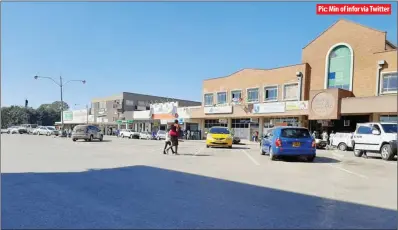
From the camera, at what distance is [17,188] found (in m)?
7.91

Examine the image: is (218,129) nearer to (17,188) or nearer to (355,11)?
(17,188)

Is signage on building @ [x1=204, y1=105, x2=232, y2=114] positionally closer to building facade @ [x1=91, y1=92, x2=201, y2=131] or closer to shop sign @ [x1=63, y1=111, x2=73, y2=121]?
building facade @ [x1=91, y1=92, x2=201, y2=131]

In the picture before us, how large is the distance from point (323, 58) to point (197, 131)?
66.7 ft

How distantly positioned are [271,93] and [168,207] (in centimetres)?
3613

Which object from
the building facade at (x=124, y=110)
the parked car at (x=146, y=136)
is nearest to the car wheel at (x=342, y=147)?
the parked car at (x=146, y=136)

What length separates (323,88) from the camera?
120 ft

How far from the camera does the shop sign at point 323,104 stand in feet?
105

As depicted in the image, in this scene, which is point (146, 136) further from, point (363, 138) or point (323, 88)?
point (363, 138)

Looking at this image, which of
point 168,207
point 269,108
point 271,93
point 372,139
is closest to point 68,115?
point 271,93

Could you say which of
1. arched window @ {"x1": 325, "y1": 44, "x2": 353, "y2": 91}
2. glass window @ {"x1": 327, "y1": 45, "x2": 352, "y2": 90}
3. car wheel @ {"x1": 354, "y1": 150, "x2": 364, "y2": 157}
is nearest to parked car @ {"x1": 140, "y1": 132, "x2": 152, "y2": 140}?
arched window @ {"x1": 325, "y1": 44, "x2": 353, "y2": 91}

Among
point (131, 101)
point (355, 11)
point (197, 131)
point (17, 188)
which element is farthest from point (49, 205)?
point (131, 101)

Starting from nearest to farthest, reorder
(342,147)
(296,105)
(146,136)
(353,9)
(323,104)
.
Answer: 1. (353,9)
2. (342,147)
3. (323,104)
4. (296,105)
5. (146,136)

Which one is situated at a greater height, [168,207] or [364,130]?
[364,130]

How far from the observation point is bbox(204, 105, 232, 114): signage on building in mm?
44406
